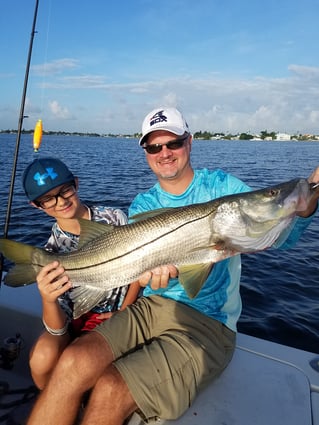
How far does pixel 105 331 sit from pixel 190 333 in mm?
780

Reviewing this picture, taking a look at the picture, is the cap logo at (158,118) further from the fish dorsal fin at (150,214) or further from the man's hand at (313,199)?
the man's hand at (313,199)

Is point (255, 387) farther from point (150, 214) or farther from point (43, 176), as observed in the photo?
point (43, 176)

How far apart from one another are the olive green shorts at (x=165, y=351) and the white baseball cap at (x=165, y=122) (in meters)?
1.79

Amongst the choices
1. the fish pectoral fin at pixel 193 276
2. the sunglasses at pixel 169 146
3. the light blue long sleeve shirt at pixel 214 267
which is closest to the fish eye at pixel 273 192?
the light blue long sleeve shirt at pixel 214 267

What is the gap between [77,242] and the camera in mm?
3809

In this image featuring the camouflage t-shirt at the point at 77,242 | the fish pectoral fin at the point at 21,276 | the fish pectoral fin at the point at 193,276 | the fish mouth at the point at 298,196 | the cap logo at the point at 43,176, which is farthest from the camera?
the camouflage t-shirt at the point at 77,242

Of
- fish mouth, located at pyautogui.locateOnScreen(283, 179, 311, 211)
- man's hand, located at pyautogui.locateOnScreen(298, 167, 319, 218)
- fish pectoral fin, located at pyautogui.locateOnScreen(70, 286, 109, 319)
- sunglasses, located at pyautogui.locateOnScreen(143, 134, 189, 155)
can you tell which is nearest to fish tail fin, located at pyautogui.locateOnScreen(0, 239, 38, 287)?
fish pectoral fin, located at pyautogui.locateOnScreen(70, 286, 109, 319)

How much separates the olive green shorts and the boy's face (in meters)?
1.20

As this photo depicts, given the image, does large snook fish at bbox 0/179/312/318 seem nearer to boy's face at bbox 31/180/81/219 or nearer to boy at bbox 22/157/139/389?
boy at bbox 22/157/139/389

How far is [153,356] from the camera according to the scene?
109 inches

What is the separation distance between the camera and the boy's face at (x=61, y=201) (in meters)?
3.55

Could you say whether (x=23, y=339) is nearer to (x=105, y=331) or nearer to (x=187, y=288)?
(x=105, y=331)

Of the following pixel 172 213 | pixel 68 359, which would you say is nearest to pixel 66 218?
pixel 172 213

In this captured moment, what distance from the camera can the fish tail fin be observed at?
312 centimetres
